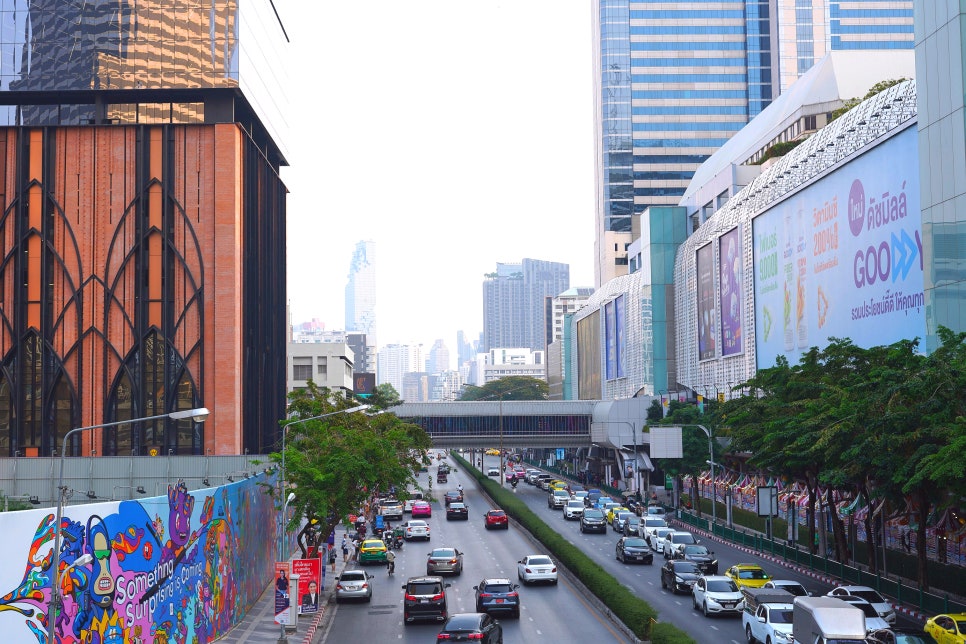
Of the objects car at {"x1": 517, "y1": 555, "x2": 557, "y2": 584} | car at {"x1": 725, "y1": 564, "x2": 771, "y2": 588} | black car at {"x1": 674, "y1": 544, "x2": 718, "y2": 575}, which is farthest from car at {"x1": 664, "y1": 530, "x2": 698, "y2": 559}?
car at {"x1": 725, "y1": 564, "x2": 771, "y2": 588}

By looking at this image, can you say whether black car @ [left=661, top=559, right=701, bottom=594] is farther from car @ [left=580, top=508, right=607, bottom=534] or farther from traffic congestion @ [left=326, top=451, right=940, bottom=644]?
car @ [left=580, top=508, right=607, bottom=534]

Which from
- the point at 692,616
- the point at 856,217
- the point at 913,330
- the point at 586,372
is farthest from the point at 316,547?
the point at 586,372

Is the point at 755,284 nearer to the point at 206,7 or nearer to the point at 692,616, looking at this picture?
the point at 206,7

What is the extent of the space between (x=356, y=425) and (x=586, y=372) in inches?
4393

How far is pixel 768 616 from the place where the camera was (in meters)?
32.0

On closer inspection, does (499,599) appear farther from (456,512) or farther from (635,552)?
(456,512)

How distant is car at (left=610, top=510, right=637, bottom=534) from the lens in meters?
73.8

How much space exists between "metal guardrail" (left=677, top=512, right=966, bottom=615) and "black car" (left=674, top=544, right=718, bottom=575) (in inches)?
200

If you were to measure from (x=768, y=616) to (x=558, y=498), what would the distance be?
202 feet

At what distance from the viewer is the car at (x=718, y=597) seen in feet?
126

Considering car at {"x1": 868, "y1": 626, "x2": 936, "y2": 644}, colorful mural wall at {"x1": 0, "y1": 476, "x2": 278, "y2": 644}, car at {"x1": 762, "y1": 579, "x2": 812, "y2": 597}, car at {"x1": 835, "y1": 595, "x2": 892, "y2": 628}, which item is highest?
colorful mural wall at {"x1": 0, "y1": 476, "x2": 278, "y2": 644}

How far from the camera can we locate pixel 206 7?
7175cm

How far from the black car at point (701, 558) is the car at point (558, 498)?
3885 centimetres

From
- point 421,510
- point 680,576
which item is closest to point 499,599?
point 680,576
